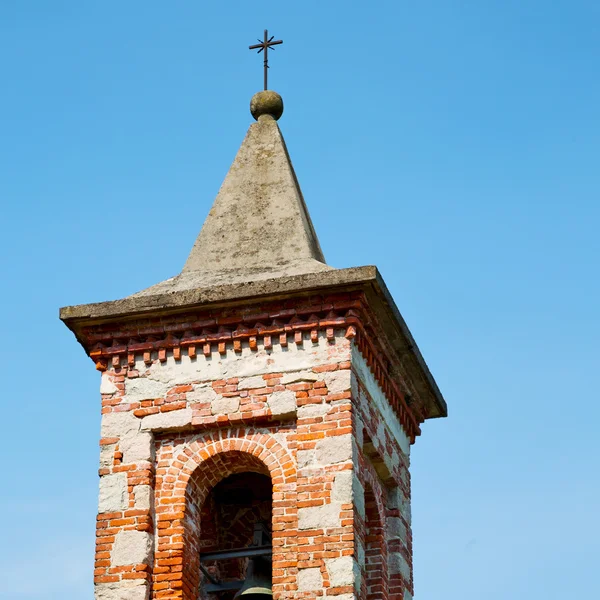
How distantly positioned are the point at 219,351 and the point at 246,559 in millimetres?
2005

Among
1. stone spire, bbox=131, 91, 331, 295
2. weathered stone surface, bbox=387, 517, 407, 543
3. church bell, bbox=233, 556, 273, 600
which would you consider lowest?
church bell, bbox=233, 556, 273, 600

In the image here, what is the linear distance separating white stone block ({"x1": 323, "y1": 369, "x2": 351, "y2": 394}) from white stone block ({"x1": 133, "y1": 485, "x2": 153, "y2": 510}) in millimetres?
1797

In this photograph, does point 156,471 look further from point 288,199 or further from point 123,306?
point 288,199

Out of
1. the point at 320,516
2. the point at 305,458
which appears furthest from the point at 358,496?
the point at 305,458

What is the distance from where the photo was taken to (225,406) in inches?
639

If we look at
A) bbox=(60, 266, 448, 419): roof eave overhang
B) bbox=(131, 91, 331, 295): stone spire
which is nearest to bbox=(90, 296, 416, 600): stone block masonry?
bbox=(60, 266, 448, 419): roof eave overhang

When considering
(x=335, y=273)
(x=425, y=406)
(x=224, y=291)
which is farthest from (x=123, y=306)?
(x=425, y=406)

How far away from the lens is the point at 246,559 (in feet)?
55.8

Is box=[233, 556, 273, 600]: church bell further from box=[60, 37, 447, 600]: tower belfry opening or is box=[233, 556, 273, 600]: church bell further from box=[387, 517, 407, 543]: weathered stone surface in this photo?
box=[387, 517, 407, 543]: weathered stone surface

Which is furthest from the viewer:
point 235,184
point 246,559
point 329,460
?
point 235,184

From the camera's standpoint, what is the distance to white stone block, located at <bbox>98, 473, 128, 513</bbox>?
15992 mm

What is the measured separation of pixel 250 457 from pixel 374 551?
1572 millimetres

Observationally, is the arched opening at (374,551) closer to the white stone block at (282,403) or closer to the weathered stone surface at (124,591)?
the white stone block at (282,403)

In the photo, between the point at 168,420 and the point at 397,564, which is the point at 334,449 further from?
the point at 397,564
